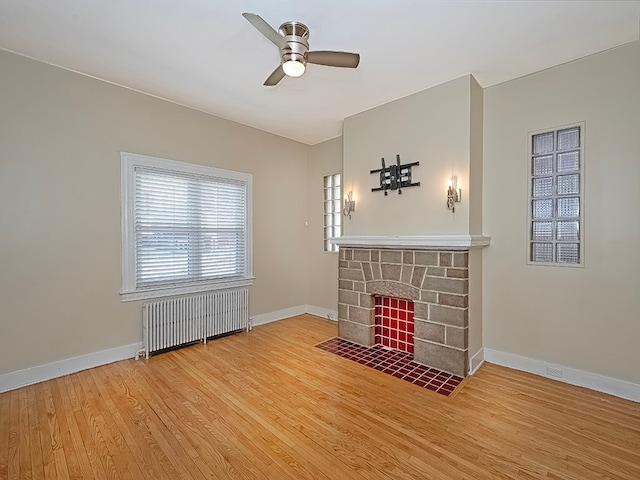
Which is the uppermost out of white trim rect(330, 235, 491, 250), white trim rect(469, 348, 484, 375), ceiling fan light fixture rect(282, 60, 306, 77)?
ceiling fan light fixture rect(282, 60, 306, 77)

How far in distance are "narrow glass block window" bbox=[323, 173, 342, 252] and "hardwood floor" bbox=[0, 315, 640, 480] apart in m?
2.50

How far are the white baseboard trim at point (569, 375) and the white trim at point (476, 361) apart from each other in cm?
8

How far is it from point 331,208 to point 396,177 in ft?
6.05

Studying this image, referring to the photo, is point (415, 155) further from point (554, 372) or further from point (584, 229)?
point (554, 372)

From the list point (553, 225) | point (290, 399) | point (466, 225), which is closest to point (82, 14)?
point (290, 399)

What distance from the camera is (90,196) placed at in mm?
3336

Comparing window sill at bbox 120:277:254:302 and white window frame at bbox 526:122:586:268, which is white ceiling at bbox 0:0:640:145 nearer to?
white window frame at bbox 526:122:586:268

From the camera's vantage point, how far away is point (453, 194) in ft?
10.7

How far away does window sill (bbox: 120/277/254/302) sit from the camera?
142 inches

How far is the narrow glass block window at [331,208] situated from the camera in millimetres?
5324

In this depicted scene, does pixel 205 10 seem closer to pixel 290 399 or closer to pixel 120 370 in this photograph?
pixel 290 399

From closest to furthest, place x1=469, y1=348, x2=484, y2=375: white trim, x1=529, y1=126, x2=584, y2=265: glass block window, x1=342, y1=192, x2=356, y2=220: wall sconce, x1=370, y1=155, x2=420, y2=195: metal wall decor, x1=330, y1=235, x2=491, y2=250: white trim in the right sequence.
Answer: x1=529, y1=126, x2=584, y2=265: glass block window
x1=330, y1=235, x2=491, y2=250: white trim
x1=469, y1=348, x2=484, y2=375: white trim
x1=370, y1=155, x2=420, y2=195: metal wall decor
x1=342, y1=192, x2=356, y2=220: wall sconce

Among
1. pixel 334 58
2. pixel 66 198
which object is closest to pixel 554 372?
pixel 334 58

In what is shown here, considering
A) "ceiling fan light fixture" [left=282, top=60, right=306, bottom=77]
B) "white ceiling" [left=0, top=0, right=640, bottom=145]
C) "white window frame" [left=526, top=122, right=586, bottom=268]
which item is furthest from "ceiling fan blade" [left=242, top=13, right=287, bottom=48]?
"white window frame" [left=526, top=122, right=586, bottom=268]
